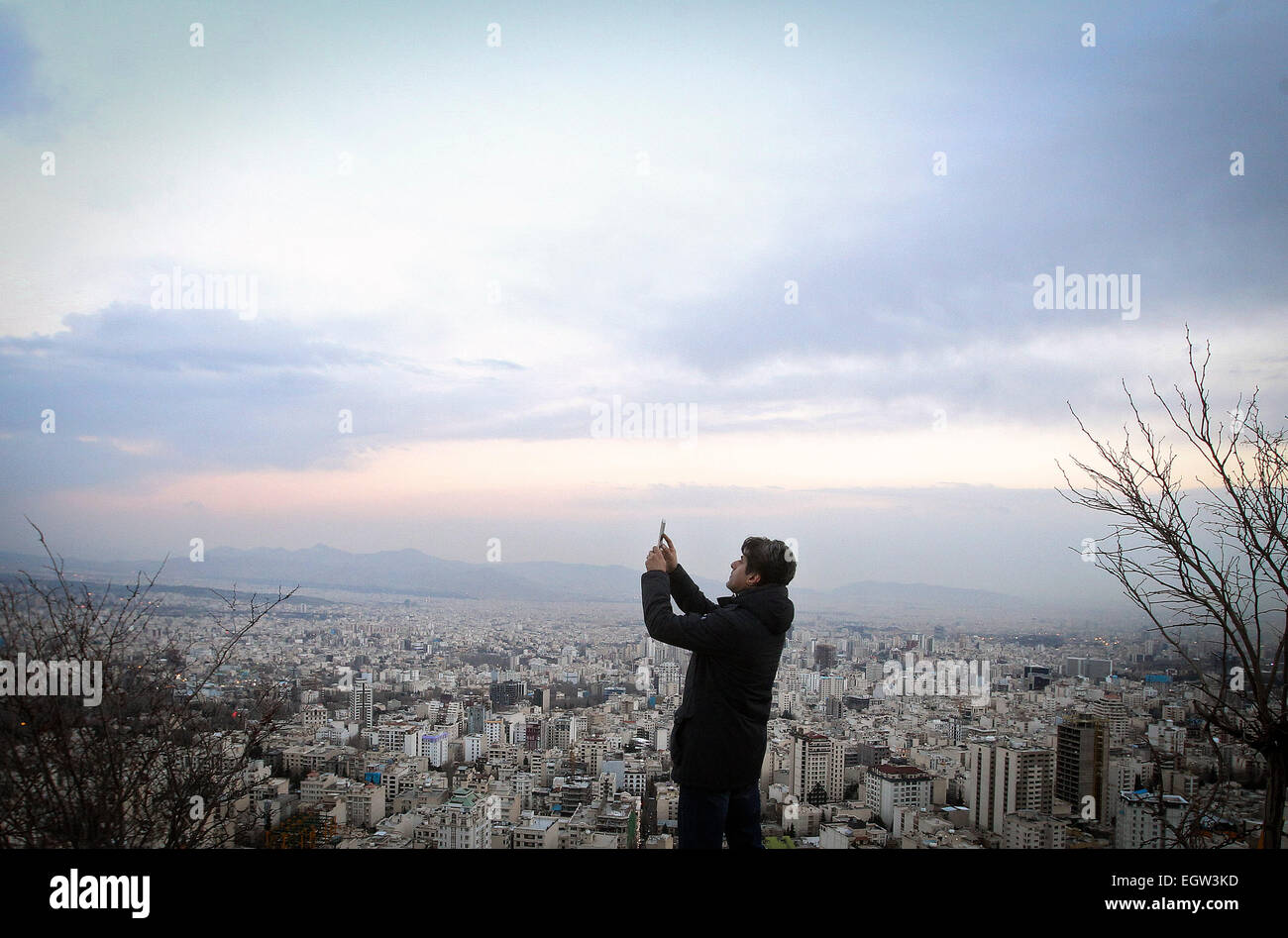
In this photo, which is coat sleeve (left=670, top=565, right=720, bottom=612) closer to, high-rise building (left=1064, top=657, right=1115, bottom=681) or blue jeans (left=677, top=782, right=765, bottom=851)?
blue jeans (left=677, top=782, right=765, bottom=851)

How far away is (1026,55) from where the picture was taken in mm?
4352

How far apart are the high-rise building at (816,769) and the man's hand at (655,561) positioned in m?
1.65

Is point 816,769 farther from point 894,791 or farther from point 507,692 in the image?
point 507,692

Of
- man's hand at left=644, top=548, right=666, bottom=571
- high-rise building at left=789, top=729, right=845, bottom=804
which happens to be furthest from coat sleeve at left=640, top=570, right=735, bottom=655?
high-rise building at left=789, top=729, right=845, bottom=804

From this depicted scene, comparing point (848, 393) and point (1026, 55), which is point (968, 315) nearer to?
point (848, 393)

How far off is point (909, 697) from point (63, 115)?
6.72 m

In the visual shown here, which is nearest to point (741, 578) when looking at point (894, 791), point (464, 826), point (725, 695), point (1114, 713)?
point (725, 695)

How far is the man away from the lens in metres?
2.15

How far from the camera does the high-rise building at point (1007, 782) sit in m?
3.35

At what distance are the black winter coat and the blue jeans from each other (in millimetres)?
61

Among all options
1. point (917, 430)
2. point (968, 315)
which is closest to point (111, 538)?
point (917, 430)

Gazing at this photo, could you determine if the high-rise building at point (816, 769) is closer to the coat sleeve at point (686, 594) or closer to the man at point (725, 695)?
the man at point (725, 695)

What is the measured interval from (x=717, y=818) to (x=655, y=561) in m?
0.84

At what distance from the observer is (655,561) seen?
239cm
